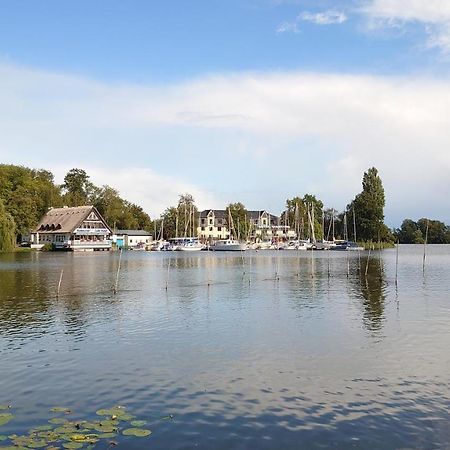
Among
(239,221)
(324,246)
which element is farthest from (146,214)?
(324,246)

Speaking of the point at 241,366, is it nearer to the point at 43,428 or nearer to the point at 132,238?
the point at 43,428

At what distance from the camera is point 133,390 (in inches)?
607

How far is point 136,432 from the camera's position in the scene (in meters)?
12.0

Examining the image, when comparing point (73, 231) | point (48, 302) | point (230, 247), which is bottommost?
point (48, 302)

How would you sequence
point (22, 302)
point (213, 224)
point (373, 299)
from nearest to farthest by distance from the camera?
point (22, 302), point (373, 299), point (213, 224)

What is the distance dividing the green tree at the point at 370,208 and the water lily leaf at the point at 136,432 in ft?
422

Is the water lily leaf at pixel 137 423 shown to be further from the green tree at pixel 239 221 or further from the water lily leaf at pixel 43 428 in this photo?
the green tree at pixel 239 221

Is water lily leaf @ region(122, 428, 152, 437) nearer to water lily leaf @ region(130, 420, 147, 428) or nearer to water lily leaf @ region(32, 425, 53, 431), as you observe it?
water lily leaf @ region(130, 420, 147, 428)

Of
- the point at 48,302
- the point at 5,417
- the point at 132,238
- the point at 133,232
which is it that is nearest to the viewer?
the point at 5,417

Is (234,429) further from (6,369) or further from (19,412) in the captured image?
(6,369)

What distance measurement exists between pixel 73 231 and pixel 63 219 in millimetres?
5719

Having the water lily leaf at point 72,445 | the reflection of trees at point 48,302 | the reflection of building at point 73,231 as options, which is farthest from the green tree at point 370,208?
the water lily leaf at point 72,445

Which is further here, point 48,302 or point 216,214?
point 216,214

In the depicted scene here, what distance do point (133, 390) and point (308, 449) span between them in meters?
6.04
